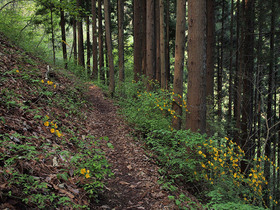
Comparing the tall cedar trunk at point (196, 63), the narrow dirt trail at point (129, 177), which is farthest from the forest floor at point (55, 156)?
the tall cedar trunk at point (196, 63)

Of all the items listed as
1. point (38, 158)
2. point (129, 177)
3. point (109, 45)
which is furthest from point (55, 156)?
point (109, 45)

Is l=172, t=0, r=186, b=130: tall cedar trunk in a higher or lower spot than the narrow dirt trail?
higher

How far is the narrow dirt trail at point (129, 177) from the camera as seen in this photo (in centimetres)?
315

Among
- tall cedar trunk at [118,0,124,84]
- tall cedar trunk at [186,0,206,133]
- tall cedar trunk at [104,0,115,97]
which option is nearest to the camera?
tall cedar trunk at [186,0,206,133]

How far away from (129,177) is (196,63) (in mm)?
2976

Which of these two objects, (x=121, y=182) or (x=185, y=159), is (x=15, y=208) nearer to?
(x=121, y=182)

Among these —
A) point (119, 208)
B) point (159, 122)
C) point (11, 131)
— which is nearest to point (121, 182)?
point (119, 208)

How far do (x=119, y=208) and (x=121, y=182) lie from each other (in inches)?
30.7

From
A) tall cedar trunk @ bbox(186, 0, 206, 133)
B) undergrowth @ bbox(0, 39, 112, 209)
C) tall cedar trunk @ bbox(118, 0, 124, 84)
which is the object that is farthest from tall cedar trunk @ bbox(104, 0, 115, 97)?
tall cedar trunk @ bbox(186, 0, 206, 133)

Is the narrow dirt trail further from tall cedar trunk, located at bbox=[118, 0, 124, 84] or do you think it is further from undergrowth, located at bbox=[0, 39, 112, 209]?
tall cedar trunk, located at bbox=[118, 0, 124, 84]

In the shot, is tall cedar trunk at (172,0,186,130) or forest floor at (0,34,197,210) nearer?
forest floor at (0,34,197,210)

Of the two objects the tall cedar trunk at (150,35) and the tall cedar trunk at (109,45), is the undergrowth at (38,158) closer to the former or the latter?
the tall cedar trunk at (150,35)

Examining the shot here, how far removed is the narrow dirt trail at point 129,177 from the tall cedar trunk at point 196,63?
1571mm

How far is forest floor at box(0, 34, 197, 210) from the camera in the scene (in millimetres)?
2516
